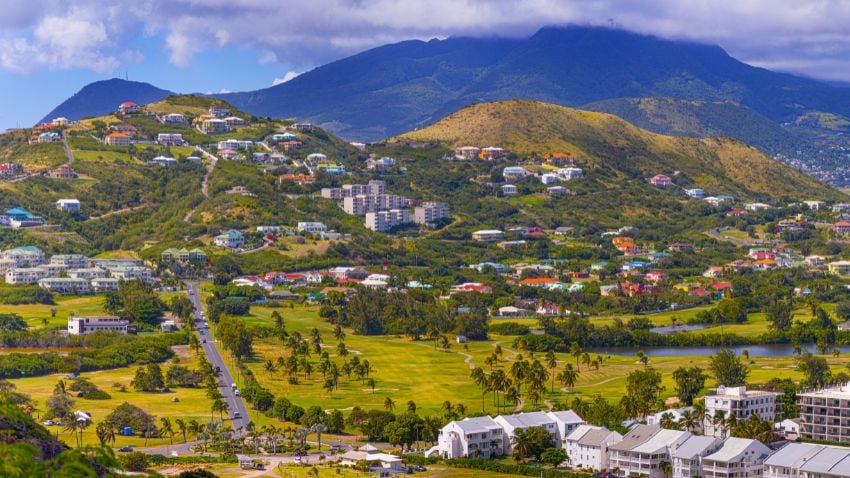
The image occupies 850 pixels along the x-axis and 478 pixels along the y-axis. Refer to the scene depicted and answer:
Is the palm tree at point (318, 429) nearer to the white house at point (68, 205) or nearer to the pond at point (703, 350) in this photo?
the pond at point (703, 350)

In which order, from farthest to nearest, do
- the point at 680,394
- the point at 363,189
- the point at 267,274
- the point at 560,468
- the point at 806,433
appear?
the point at 363,189
the point at 267,274
the point at 680,394
the point at 806,433
the point at 560,468

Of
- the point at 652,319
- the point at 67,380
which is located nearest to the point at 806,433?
the point at 67,380

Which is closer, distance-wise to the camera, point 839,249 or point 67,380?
point 67,380

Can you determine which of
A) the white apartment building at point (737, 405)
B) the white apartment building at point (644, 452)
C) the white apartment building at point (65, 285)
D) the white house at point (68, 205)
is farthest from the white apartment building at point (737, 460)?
the white house at point (68, 205)

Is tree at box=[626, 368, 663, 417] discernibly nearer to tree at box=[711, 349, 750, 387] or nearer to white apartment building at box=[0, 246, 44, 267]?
tree at box=[711, 349, 750, 387]

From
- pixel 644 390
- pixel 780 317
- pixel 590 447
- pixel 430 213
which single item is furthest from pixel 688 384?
pixel 430 213

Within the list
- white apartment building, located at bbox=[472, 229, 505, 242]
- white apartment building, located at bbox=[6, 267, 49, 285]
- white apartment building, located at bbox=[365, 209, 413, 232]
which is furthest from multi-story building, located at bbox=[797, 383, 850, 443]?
white apartment building, located at bbox=[365, 209, 413, 232]

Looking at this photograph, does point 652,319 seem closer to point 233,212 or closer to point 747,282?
point 747,282
